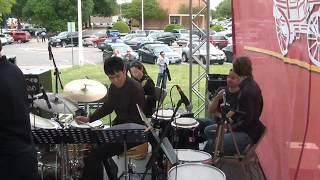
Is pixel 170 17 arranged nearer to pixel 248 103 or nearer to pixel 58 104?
pixel 58 104

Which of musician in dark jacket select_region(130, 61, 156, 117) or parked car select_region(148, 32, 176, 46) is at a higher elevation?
parked car select_region(148, 32, 176, 46)

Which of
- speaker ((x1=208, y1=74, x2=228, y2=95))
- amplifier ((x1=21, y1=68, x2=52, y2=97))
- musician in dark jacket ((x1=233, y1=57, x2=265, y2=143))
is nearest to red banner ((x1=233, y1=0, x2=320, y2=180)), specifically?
musician in dark jacket ((x1=233, y1=57, x2=265, y2=143))

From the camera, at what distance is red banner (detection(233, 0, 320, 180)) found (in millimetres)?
3229

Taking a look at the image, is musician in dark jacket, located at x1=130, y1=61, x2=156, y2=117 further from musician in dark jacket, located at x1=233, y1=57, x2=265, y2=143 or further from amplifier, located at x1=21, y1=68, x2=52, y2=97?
musician in dark jacket, located at x1=233, y1=57, x2=265, y2=143

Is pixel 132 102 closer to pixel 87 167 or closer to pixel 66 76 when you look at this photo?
pixel 87 167

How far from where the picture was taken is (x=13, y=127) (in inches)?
109

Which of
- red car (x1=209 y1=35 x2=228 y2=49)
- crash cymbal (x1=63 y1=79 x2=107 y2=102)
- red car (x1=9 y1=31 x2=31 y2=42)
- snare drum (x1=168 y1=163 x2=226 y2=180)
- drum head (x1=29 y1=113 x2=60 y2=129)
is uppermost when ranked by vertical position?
red car (x1=9 y1=31 x2=31 y2=42)

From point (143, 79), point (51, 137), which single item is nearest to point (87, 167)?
point (51, 137)

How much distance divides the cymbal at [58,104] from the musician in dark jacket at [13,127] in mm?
1748

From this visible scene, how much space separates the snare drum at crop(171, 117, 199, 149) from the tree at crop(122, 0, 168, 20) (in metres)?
55.6

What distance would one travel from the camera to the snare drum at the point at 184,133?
5056mm

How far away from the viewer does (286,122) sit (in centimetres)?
406


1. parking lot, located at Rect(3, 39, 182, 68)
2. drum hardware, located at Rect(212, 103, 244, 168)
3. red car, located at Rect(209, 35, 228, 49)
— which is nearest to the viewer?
drum hardware, located at Rect(212, 103, 244, 168)

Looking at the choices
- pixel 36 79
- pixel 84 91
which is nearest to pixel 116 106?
pixel 84 91
